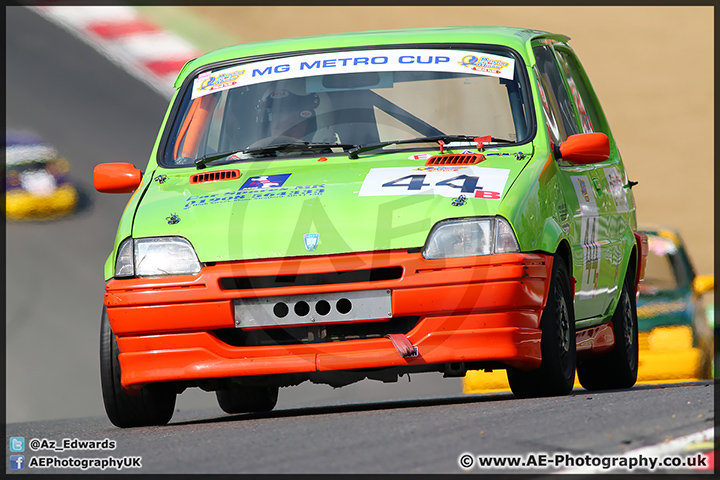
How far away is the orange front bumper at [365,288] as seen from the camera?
6.12 metres

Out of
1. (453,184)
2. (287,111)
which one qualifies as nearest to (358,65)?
(287,111)

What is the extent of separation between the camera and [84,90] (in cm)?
1894

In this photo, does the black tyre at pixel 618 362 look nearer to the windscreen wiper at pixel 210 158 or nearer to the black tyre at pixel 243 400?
the black tyre at pixel 243 400

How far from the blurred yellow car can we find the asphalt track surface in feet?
0.63

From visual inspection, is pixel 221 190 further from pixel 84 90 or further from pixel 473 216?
pixel 84 90

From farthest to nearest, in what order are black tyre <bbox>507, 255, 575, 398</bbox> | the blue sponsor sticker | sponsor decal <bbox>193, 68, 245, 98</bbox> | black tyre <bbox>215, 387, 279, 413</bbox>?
black tyre <bbox>215, 387, 279, 413</bbox>
sponsor decal <bbox>193, 68, 245, 98</bbox>
the blue sponsor sticker
black tyre <bbox>507, 255, 575, 398</bbox>

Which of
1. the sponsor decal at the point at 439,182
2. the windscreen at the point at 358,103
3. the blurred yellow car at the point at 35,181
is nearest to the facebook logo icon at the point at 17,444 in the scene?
the windscreen at the point at 358,103

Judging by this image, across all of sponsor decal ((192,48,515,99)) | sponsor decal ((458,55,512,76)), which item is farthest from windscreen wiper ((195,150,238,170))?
sponsor decal ((458,55,512,76))

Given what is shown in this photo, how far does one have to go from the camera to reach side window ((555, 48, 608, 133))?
841 centimetres

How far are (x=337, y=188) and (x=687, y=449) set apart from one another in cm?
239

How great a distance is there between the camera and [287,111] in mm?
7410

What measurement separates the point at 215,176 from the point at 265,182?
0.33 meters

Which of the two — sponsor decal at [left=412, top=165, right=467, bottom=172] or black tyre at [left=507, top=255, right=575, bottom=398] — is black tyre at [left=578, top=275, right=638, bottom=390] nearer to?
black tyre at [left=507, top=255, right=575, bottom=398]

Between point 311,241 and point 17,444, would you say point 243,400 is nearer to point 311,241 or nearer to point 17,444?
point 17,444
